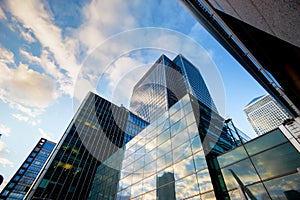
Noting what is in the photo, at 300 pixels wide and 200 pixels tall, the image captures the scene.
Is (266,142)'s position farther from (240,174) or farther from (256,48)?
(256,48)

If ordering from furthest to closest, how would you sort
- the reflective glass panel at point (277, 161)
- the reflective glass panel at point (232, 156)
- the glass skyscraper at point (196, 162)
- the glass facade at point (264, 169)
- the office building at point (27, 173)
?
the office building at point (27, 173) < the reflective glass panel at point (232, 156) < the glass skyscraper at point (196, 162) < the reflective glass panel at point (277, 161) < the glass facade at point (264, 169)

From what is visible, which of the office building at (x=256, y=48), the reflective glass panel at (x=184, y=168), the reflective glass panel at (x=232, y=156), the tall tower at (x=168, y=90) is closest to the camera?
the office building at (x=256, y=48)

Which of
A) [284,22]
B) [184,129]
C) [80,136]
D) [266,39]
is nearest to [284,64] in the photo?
[266,39]

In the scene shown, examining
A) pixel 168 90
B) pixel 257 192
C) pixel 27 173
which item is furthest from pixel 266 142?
pixel 27 173

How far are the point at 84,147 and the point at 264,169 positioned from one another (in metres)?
56.2

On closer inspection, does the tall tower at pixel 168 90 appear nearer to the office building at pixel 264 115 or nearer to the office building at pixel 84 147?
the office building at pixel 84 147

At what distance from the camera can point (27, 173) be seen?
8650cm

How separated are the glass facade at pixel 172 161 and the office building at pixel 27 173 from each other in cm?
8734

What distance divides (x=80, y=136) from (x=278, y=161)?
58.6 m

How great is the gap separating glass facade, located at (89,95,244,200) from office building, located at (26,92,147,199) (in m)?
25.1

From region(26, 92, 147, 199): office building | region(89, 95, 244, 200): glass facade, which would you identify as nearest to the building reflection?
region(89, 95, 244, 200): glass facade

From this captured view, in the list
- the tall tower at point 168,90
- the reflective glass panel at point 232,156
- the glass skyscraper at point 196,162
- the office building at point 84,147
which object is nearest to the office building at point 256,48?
the glass skyscraper at point 196,162

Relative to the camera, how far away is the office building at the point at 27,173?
73562 mm

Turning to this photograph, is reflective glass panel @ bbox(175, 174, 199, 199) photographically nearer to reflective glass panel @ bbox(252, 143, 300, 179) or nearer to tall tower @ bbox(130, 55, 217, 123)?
reflective glass panel @ bbox(252, 143, 300, 179)
